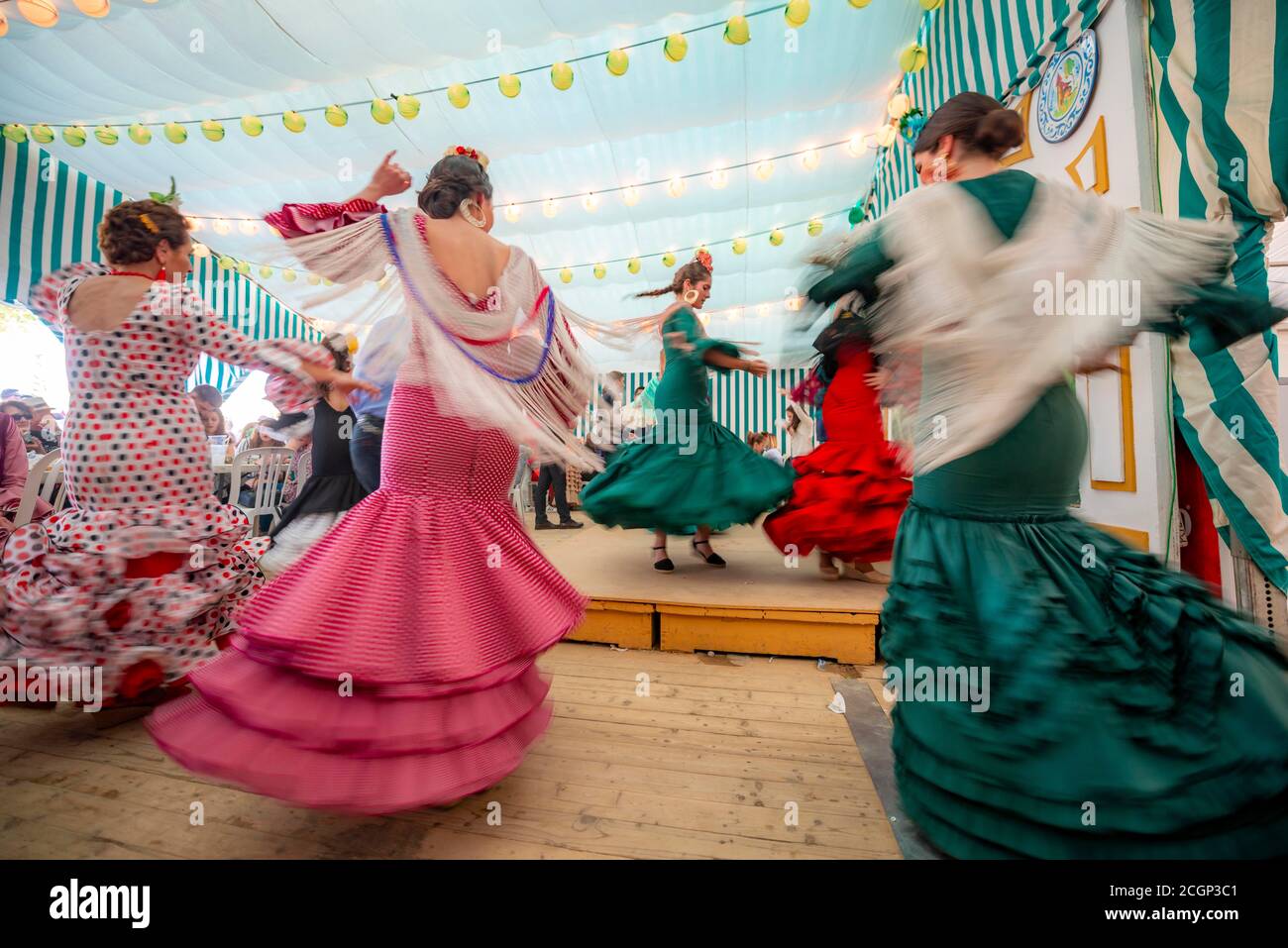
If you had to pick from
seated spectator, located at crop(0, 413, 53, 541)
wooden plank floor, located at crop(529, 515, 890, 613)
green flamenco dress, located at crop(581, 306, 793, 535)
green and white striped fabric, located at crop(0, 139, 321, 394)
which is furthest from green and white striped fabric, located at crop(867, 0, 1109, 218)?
green and white striped fabric, located at crop(0, 139, 321, 394)

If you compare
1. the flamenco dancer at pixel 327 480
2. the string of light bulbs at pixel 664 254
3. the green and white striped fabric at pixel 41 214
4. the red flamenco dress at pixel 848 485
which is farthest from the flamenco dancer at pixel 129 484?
the string of light bulbs at pixel 664 254

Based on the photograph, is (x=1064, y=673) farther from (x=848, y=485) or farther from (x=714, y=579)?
(x=714, y=579)

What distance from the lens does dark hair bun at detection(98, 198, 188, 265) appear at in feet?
5.46

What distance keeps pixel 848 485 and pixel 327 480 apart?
2.64m

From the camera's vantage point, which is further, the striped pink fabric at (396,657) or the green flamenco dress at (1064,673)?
the striped pink fabric at (396,657)

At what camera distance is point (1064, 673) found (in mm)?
941

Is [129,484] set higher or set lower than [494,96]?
lower

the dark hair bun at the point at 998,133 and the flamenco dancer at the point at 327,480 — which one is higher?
the dark hair bun at the point at 998,133

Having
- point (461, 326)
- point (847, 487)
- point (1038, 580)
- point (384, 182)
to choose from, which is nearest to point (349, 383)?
point (461, 326)

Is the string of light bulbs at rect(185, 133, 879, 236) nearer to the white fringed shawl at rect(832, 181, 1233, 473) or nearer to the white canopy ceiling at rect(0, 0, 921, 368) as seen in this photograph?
the white canopy ceiling at rect(0, 0, 921, 368)

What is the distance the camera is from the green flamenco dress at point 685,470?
106 inches

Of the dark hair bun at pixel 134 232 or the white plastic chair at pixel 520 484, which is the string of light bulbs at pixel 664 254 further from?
the dark hair bun at pixel 134 232

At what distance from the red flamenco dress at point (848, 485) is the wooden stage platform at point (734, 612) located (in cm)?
21

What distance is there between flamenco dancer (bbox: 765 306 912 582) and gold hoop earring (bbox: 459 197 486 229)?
1.42 meters
